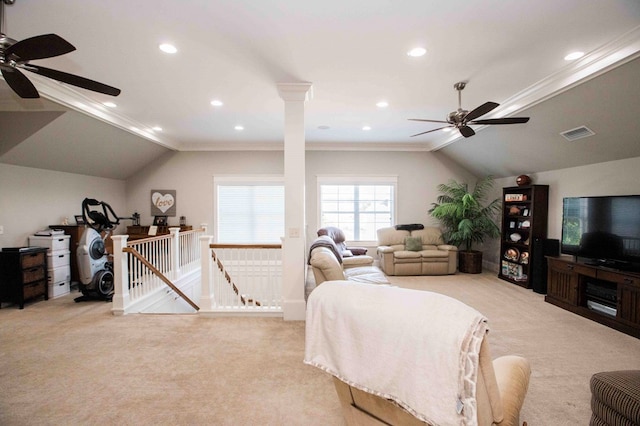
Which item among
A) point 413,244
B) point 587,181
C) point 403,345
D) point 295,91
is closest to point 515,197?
point 587,181

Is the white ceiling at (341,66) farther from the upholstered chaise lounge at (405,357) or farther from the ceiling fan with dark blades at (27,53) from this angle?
the upholstered chaise lounge at (405,357)

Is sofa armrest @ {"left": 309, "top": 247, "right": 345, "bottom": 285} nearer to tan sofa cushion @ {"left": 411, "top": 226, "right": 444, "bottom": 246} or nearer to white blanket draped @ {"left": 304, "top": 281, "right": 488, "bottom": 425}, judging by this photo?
white blanket draped @ {"left": 304, "top": 281, "right": 488, "bottom": 425}

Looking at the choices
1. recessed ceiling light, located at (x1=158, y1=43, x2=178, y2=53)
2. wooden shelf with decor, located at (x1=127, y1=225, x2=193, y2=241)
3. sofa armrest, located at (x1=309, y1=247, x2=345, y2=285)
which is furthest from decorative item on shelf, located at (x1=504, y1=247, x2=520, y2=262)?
wooden shelf with decor, located at (x1=127, y1=225, x2=193, y2=241)

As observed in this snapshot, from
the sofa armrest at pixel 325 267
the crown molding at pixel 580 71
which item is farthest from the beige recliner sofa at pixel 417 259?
the sofa armrest at pixel 325 267

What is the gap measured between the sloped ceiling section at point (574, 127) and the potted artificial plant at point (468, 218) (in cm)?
79

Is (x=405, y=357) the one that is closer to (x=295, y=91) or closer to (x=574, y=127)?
(x=295, y=91)

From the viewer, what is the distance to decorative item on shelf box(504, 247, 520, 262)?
5.39 meters

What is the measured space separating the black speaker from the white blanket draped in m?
4.85

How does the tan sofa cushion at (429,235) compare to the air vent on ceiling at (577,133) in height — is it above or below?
below

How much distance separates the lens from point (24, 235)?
4500 millimetres

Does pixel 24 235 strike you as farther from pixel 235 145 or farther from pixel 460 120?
pixel 460 120

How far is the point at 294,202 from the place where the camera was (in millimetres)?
3580

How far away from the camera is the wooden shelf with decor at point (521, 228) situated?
505 centimetres

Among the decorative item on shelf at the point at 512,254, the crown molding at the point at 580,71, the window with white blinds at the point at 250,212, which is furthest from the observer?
the window with white blinds at the point at 250,212
